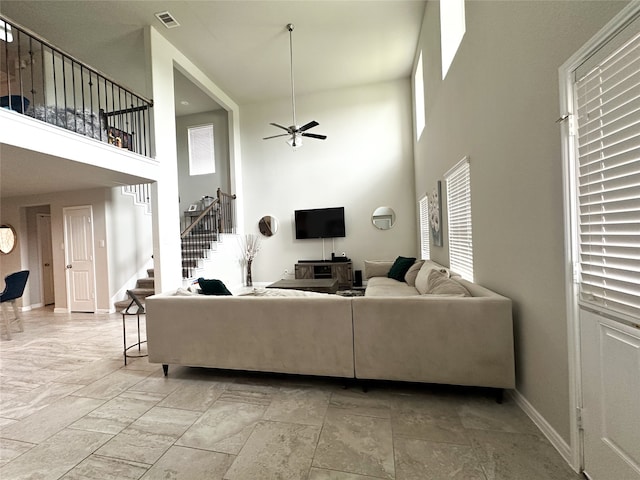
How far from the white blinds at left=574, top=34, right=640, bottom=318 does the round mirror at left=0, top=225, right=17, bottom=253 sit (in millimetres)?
8604

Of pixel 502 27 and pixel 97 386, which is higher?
pixel 502 27

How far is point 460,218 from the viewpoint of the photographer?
10.5 feet

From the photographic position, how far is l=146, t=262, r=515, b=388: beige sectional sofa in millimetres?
1979

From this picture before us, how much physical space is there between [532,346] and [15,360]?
196 inches

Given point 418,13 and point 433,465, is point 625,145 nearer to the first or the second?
point 433,465

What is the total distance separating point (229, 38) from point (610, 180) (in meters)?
5.69

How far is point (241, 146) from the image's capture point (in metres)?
7.37

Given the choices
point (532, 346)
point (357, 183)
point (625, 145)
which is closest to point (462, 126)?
point (625, 145)

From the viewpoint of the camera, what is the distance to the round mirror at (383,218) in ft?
21.8

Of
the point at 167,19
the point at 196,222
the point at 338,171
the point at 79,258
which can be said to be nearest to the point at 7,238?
the point at 79,258

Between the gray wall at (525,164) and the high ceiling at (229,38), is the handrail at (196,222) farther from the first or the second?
the gray wall at (525,164)

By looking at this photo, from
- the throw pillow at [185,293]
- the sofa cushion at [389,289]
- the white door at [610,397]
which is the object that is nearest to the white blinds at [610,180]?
the white door at [610,397]

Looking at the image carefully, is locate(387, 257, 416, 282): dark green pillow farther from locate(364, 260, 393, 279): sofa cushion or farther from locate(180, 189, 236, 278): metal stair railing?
locate(180, 189, 236, 278): metal stair railing

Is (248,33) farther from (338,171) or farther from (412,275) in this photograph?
(412,275)
